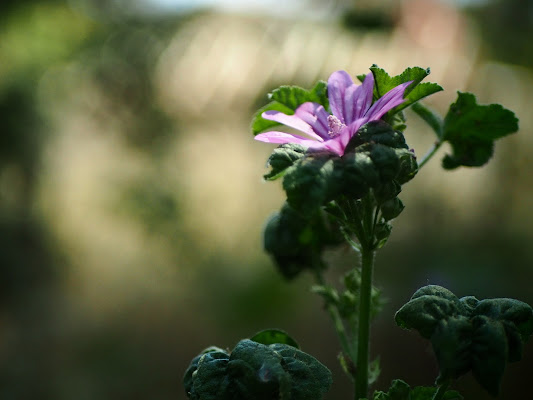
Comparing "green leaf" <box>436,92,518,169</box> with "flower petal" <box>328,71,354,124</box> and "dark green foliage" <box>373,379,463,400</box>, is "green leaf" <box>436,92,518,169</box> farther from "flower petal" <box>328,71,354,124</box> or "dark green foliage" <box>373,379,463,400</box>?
"dark green foliage" <box>373,379,463,400</box>

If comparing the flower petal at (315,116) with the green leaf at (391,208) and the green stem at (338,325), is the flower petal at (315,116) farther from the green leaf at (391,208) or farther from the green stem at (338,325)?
the green stem at (338,325)

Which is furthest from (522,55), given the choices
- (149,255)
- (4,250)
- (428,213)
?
(4,250)

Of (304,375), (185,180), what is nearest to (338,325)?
(304,375)

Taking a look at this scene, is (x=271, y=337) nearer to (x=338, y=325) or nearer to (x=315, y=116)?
(x=338, y=325)

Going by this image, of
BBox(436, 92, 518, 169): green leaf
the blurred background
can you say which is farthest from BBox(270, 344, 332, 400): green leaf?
the blurred background

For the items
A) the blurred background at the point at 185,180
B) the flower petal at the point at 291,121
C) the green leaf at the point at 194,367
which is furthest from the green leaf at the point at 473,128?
the blurred background at the point at 185,180

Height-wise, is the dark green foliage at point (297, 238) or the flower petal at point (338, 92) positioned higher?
the flower petal at point (338, 92)
